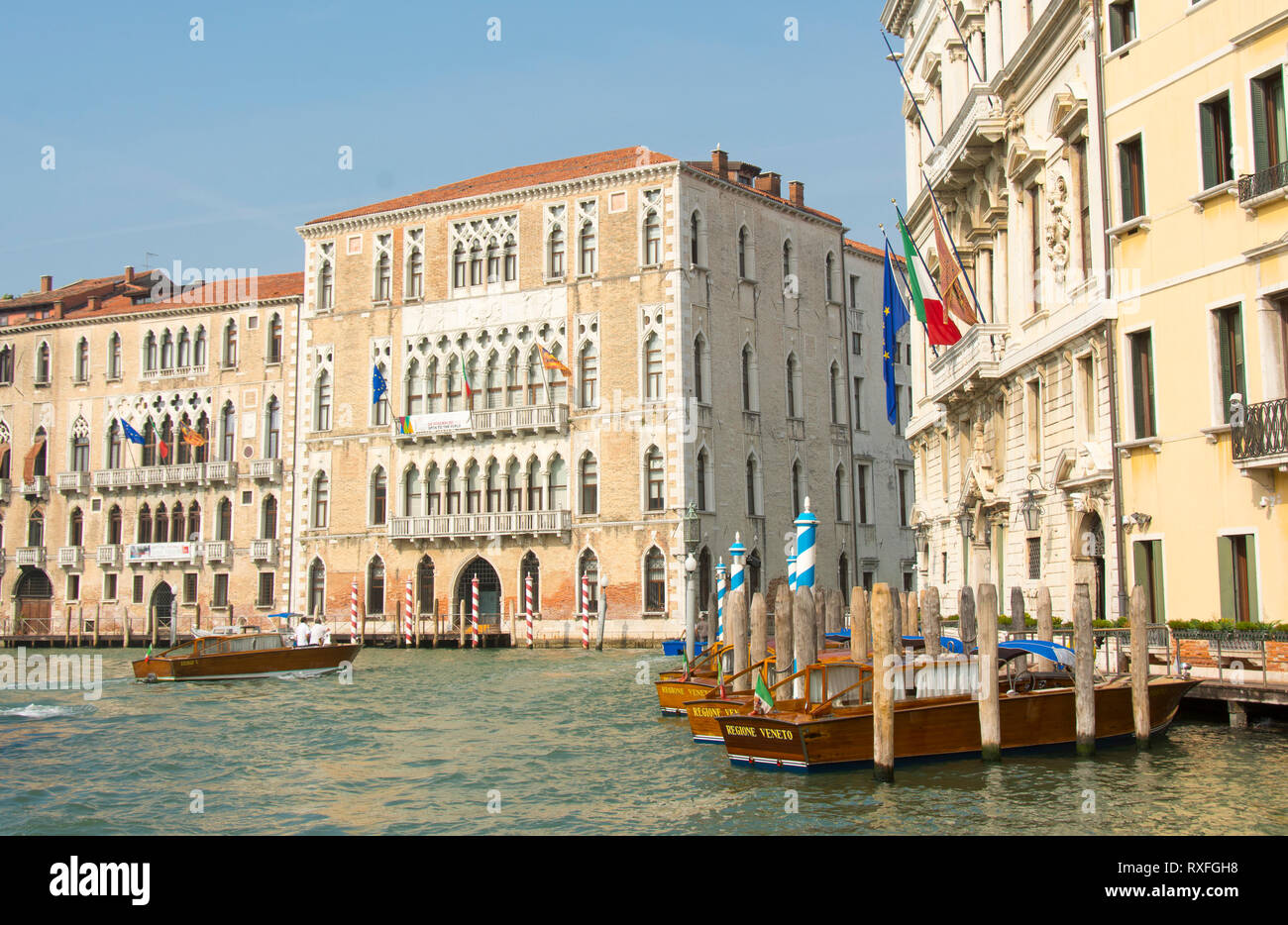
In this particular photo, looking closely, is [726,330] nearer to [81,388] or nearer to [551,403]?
[551,403]

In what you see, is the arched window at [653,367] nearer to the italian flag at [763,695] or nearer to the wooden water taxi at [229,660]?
the wooden water taxi at [229,660]

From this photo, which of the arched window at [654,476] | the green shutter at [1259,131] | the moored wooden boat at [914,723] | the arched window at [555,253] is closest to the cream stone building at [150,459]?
the arched window at [555,253]

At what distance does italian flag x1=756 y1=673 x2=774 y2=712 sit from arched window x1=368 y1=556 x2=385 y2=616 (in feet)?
94.2

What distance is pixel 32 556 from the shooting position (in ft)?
152

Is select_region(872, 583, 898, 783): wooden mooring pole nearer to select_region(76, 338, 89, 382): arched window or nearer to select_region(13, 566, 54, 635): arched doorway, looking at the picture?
select_region(13, 566, 54, 635): arched doorway

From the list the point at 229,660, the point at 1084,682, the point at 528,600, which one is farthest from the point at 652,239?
the point at 1084,682

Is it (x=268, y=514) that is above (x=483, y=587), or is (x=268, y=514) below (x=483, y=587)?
above

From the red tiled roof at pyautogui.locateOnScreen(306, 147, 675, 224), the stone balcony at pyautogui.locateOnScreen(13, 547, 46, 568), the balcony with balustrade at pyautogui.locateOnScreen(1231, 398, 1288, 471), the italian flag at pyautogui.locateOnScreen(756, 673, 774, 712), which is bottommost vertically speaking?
the italian flag at pyautogui.locateOnScreen(756, 673, 774, 712)

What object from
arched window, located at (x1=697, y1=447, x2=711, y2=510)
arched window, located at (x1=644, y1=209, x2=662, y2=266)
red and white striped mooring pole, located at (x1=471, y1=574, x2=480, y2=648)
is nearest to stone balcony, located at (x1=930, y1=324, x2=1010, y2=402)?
arched window, located at (x1=697, y1=447, x2=711, y2=510)

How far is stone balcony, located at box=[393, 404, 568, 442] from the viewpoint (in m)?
38.4

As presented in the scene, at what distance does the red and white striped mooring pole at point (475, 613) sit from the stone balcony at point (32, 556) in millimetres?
17573

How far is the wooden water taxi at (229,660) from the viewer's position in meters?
26.0

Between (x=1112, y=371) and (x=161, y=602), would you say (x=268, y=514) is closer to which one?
(x=161, y=602)

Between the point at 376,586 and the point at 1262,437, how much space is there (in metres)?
31.0
